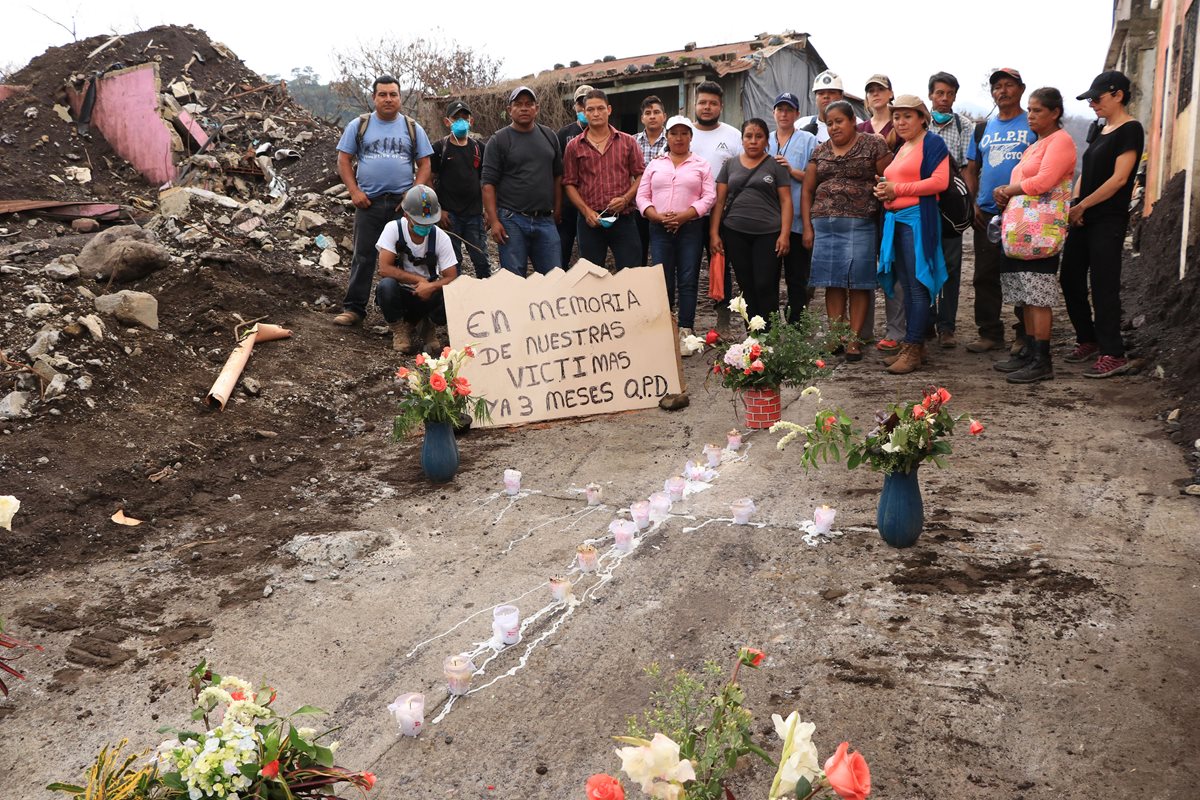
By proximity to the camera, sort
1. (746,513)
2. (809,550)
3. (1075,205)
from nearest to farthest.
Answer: (809,550) → (746,513) → (1075,205)

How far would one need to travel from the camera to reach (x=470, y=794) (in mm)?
2627

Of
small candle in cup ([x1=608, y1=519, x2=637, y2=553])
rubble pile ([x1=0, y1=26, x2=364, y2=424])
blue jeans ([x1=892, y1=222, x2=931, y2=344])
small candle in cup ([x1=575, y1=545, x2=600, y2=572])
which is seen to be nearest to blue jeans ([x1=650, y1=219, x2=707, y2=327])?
blue jeans ([x1=892, y1=222, x2=931, y2=344])

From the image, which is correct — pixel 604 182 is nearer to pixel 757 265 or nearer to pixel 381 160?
pixel 757 265

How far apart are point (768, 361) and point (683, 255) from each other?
180 cm

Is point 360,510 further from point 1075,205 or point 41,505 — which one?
point 1075,205

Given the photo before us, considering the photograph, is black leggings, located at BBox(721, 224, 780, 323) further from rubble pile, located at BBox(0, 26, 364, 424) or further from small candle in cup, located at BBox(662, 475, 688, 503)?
rubble pile, located at BBox(0, 26, 364, 424)

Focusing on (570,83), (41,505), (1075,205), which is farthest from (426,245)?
(570,83)

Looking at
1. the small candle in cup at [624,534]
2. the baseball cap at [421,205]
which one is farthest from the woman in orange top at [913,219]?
the baseball cap at [421,205]

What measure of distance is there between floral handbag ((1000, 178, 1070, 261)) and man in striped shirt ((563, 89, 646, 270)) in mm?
2661

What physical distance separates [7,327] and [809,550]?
551 centimetres

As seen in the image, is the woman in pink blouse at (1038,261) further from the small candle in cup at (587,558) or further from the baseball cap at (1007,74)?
the small candle in cup at (587,558)

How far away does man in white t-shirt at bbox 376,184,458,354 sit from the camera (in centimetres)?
653

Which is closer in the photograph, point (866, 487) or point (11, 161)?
point (866, 487)

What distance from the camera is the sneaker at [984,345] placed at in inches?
268
